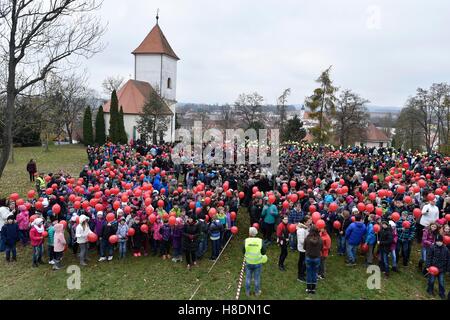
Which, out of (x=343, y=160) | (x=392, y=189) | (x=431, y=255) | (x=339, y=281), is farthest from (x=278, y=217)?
(x=343, y=160)

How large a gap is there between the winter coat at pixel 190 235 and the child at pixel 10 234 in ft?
15.1

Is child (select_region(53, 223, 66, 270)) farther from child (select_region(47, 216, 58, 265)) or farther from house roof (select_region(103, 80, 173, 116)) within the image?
house roof (select_region(103, 80, 173, 116))

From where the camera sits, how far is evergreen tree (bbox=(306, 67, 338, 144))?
36500mm

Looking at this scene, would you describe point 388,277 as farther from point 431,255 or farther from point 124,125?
point 124,125

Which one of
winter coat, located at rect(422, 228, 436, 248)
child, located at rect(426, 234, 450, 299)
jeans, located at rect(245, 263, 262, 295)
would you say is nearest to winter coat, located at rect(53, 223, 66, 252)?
jeans, located at rect(245, 263, 262, 295)

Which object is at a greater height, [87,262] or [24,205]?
[24,205]

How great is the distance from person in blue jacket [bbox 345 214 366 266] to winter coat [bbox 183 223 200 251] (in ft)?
12.7

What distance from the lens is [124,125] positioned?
133 feet

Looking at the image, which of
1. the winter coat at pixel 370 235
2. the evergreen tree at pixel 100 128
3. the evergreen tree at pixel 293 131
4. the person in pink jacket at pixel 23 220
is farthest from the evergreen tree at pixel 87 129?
the winter coat at pixel 370 235

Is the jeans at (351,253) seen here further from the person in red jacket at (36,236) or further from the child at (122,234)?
the person in red jacket at (36,236)

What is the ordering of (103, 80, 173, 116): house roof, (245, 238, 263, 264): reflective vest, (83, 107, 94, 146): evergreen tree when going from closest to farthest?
(245, 238, 263, 264): reflective vest → (83, 107, 94, 146): evergreen tree → (103, 80, 173, 116): house roof

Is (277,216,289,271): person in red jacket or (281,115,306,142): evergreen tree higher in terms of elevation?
(281,115,306,142): evergreen tree
